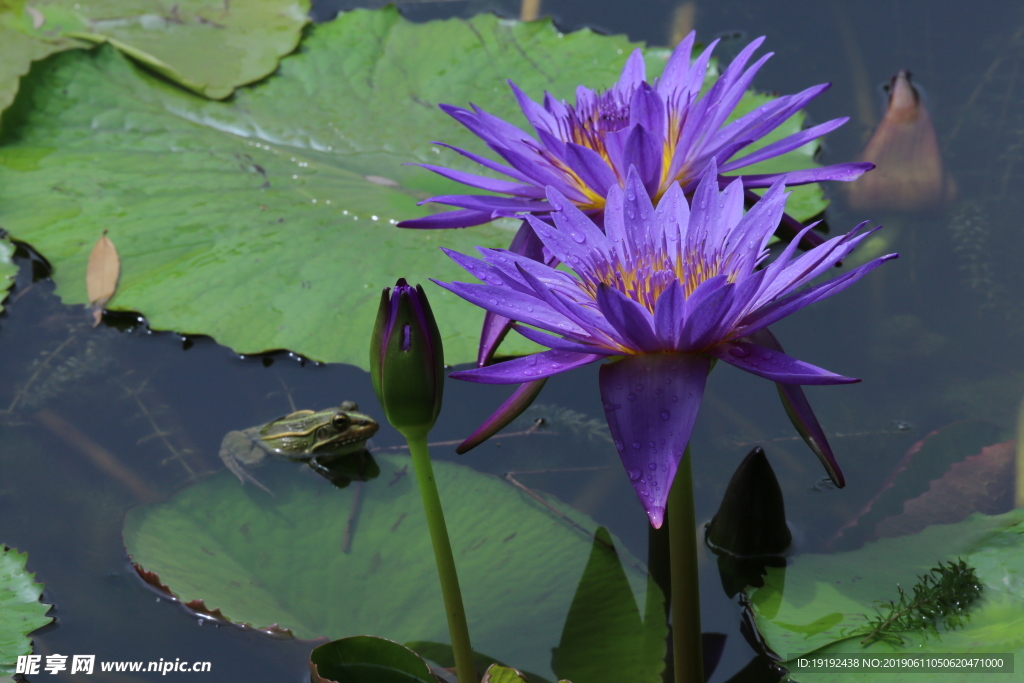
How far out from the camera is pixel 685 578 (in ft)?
4.78

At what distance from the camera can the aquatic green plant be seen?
1.60 m

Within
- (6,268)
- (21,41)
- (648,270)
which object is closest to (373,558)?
(648,270)

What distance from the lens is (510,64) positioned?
129 inches

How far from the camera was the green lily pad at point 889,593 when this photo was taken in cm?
156

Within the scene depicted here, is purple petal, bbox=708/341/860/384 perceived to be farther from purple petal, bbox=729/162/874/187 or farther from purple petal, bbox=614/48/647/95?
purple petal, bbox=614/48/647/95

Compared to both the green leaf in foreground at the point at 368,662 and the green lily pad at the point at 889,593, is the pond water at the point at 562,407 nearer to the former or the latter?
the green lily pad at the point at 889,593

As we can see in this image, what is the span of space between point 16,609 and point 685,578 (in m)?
1.55

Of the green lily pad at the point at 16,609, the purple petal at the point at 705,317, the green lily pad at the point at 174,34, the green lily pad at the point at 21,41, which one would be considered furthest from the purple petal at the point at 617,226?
the green lily pad at the point at 21,41

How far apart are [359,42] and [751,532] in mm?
2718

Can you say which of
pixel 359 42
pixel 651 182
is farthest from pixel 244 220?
pixel 651 182

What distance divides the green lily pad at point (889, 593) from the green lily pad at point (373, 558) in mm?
335

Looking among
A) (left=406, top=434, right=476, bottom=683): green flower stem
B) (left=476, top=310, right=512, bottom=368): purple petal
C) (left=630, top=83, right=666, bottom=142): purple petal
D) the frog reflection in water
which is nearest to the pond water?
the frog reflection in water

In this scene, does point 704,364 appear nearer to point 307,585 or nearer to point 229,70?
point 307,585

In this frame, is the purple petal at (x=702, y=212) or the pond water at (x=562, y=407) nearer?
the purple petal at (x=702, y=212)
